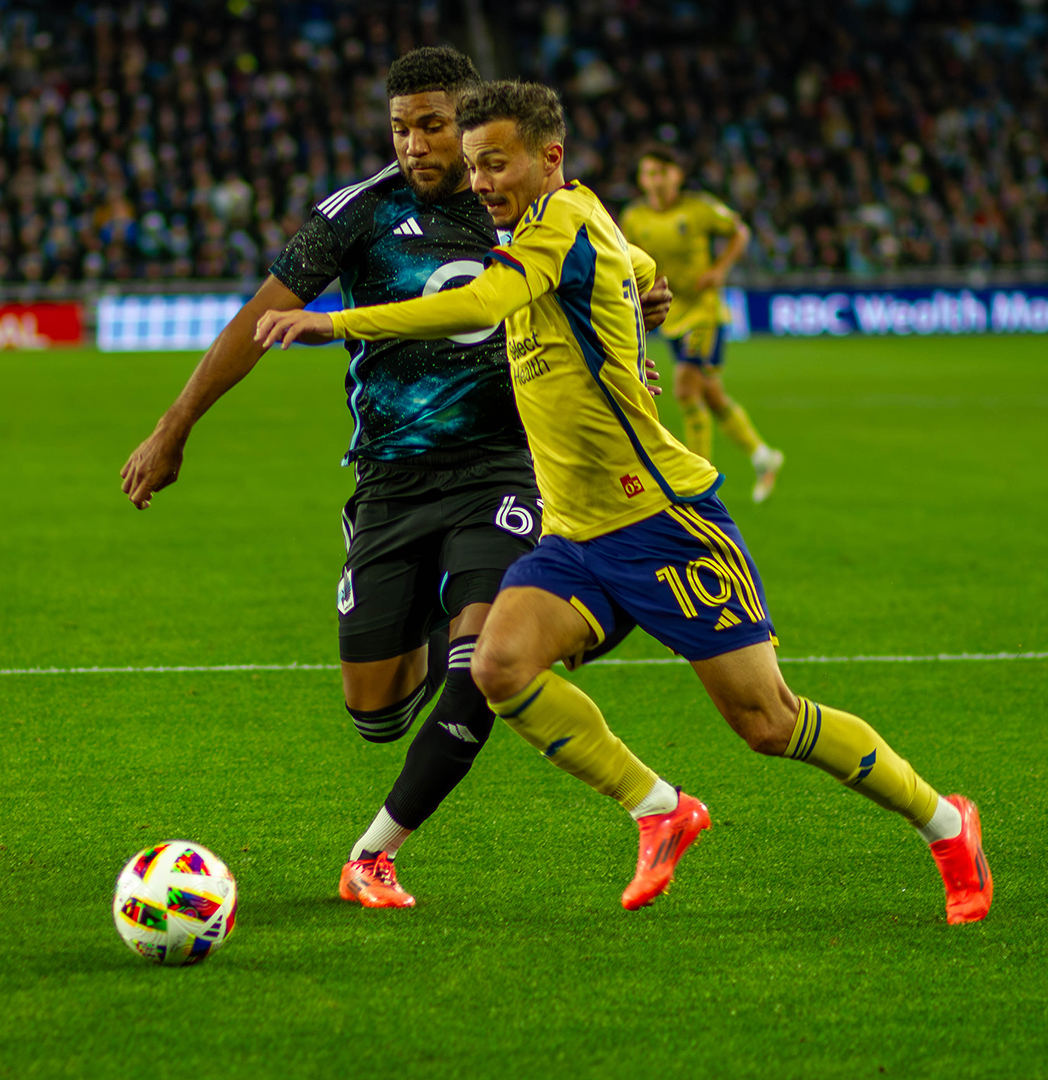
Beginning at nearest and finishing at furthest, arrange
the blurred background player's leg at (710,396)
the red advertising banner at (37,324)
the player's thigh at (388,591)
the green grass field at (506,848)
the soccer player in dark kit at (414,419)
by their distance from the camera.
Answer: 1. the green grass field at (506,848)
2. the soccer player in dark kit at (414,419)
3. the player's thigh at (388,591)
4. the blurred background player's leg at (710,396)
5. the red advertising banner at (37,324)

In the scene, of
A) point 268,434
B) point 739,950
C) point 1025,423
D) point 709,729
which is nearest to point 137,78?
point 268,434

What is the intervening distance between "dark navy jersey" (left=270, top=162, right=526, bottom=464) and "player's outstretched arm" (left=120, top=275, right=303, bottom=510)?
42 centimetres

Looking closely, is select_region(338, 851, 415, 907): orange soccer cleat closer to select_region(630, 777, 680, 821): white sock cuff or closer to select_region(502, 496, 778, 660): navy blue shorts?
select_region(630, 777, 680, 821): white sock cuff

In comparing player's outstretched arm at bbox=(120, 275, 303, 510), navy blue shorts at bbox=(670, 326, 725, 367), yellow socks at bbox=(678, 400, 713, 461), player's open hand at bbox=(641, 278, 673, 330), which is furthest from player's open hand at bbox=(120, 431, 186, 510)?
navy blue shorts at bbox=(670, 326, 725, 367)

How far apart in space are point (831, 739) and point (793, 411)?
13.1 meters

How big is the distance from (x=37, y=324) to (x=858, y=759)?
68.9 feet

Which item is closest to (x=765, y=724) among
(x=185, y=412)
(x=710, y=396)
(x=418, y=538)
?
(x=418, y=538)

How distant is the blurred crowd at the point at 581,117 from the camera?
83.2 ft

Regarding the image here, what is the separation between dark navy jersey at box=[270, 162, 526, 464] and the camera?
4.22 meters

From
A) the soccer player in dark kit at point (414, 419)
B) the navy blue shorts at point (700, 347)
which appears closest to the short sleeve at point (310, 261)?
the soccer player in dark kit at point (414, 419)

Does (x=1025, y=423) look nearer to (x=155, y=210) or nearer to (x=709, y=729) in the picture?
(x=709, y=729)

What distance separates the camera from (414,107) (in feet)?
13.2

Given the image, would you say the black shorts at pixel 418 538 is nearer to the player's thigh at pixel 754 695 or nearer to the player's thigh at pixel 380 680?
the player's thigh at pixel 380 680

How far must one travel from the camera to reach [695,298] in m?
11.5
